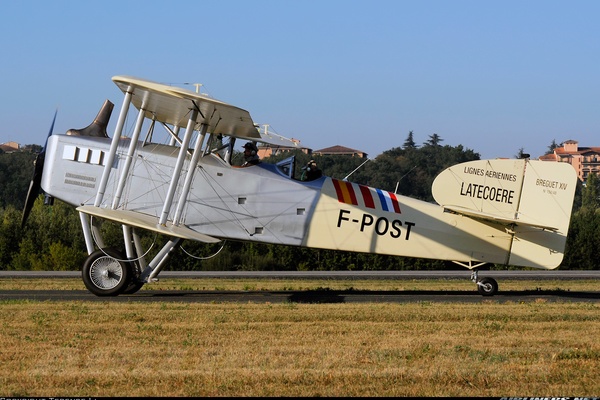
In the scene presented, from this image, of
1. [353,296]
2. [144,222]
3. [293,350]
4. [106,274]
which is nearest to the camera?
[293,350]

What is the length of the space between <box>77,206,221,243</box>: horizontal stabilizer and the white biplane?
0.32ft

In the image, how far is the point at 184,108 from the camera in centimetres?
1571

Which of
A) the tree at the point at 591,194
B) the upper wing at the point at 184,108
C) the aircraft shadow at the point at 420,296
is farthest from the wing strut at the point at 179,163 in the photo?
the tree at the point at 591,194

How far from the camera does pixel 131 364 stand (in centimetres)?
891

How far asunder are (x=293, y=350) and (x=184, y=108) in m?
7.10

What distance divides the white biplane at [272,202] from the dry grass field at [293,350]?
2.29 meters

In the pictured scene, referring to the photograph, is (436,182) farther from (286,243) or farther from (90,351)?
(90,351)

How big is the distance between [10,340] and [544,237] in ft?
35.6

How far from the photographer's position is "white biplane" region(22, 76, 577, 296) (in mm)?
16219

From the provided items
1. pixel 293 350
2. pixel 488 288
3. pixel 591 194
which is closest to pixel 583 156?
pixel 591 194

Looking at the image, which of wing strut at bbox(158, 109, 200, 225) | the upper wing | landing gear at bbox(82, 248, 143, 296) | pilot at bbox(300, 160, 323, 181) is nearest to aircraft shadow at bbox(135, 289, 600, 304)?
landing gear at bbox(82, 248, 143, 296)

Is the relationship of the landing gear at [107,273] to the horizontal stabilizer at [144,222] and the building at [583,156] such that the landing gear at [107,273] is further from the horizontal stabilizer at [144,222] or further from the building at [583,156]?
the building at [583,156]

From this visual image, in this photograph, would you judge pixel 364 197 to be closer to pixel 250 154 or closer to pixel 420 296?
pixel 250 154

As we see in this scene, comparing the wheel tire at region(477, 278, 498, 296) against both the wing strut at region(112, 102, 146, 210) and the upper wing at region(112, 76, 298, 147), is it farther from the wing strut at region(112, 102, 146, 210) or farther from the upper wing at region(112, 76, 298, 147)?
the wing strut at region(112, 102, 146, 210)
